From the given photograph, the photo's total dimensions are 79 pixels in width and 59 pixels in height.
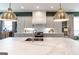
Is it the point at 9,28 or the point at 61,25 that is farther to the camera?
the point at 9,28

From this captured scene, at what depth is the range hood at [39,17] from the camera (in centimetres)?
784

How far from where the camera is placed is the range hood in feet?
25.7

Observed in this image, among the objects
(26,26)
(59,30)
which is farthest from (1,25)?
(59,30)

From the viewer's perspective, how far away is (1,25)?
29.8 ft

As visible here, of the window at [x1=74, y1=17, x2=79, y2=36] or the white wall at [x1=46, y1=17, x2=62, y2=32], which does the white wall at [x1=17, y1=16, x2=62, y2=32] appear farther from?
the window at [x1=74, y1=17, x2=79, y2=36]

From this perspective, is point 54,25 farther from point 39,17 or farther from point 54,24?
point 39,17

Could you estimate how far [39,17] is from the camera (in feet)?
25.8

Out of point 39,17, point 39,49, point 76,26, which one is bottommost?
point 39,49

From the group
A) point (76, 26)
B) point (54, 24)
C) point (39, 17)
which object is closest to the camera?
point (39, 17)

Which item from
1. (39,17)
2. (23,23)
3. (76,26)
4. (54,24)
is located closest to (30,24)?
(23,23)
